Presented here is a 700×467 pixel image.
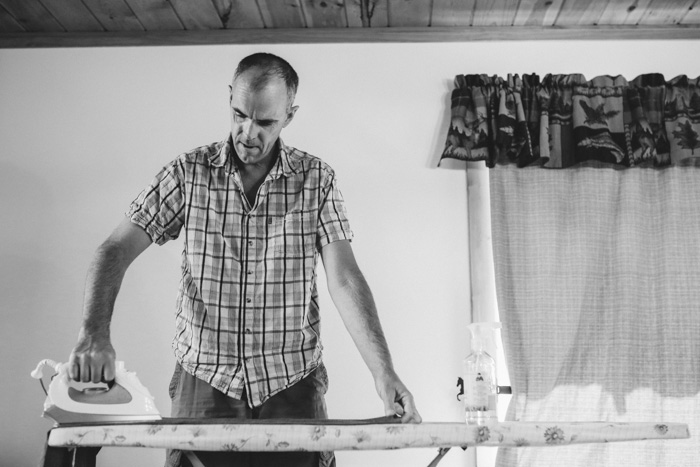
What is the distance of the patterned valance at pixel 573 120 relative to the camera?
263 cm

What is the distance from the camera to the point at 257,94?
1.66m

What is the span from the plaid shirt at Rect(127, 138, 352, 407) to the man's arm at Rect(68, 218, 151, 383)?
6 centimetres

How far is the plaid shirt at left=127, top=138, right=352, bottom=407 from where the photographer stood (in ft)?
5.14

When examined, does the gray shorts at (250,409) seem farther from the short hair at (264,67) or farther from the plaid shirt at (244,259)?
the short hair at (264,67)

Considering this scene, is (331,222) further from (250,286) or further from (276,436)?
(276,436)

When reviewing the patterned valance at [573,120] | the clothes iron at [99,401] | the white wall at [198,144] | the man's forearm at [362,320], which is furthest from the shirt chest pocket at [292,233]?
the patterned valance at [573,120]

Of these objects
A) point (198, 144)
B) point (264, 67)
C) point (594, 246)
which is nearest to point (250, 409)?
point (264, 67)

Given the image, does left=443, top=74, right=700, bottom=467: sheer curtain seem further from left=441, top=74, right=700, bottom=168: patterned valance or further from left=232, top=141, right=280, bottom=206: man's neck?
left=232, top=141, right=280, bottom=206: man's neck

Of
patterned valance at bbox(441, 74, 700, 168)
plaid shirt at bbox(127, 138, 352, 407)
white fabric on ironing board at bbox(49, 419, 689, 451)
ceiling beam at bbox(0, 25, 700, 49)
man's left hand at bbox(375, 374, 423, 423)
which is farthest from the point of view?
ceiling beam at bbox(0, 25, 700, 49)

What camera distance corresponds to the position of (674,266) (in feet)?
8.53

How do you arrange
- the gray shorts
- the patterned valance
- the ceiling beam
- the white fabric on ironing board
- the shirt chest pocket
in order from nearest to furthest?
1. the white fabric on ironing board
2. the gray shorts
3. the shirt chest pocket
4. the patterned valance
5. the ceiling beam

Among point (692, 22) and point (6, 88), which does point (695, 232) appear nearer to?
point (692, 22)

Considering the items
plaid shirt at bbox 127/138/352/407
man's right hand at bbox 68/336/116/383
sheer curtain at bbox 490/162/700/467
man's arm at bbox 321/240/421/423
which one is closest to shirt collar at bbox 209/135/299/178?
plaid shirt at bbox 127/138/352/407

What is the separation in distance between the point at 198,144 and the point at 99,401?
5.31 ft
